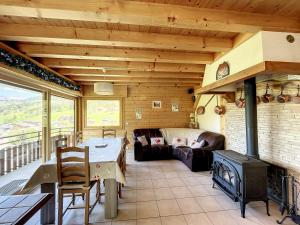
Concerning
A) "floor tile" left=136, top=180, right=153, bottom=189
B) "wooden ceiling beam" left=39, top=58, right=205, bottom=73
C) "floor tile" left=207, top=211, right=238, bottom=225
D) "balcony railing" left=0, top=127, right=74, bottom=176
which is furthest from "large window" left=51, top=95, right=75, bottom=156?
"floor tile" left=207, top=211, right=238, bottom=225

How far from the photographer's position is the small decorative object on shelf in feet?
9.52

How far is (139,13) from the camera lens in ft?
5.71

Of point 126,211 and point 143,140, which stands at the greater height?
point 143,140

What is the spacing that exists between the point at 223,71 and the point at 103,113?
4.66m

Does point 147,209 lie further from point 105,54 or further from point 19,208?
point 105,54

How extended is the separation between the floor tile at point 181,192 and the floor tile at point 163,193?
9 centimetres

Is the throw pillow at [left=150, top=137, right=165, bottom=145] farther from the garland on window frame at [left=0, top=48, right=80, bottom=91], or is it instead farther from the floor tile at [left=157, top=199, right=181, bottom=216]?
the garland on window frame at [left=0, top=48, right=80, bottom=91]

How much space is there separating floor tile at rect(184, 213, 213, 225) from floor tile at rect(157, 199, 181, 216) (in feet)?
0.55

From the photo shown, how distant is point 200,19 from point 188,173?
3.33 m

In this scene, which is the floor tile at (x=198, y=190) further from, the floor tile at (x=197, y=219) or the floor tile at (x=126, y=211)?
the floor tile at (x=126, y=211)

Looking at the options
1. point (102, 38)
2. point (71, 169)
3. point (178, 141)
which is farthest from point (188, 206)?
point (178, 141)

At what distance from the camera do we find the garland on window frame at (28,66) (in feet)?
7.92

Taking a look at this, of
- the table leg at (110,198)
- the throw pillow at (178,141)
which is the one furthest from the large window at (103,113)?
→ the table leg at (110,198)

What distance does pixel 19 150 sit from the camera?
4.09 metres
